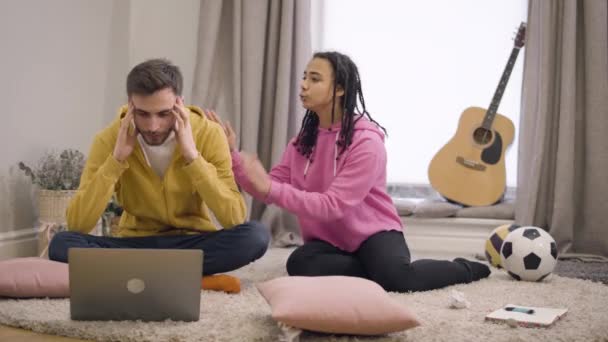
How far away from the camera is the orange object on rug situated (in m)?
2.15

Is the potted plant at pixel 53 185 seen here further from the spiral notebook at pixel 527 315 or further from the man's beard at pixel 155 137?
the spiral notebook at pixel 527 315

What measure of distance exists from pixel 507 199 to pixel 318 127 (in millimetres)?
1350

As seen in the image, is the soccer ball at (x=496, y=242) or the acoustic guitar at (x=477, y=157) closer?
the soccer ball at (x=496, y=242)

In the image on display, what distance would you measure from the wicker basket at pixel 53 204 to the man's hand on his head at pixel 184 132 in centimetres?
99

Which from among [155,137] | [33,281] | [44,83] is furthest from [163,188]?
[44,83]

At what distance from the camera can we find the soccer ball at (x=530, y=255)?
7.99 feet

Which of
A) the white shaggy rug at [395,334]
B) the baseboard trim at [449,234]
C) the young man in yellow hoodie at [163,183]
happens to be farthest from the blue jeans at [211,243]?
the baseboard trim at [449,234]

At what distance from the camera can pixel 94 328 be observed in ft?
5.34

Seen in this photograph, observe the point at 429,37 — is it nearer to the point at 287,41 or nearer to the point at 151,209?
the point at 287,41

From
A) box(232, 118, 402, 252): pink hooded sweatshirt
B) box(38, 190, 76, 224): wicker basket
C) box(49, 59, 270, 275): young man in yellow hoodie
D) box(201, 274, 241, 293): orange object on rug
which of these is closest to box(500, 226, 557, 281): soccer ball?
box(232, 118, 402, 252): pink hooded sweatshirt

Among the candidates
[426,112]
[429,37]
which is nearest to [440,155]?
[426,112]

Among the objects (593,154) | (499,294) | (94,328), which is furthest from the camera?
(593,154)

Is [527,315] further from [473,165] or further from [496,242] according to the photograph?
[473,165]

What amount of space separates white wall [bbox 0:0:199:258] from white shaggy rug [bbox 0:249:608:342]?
3.53 ft
